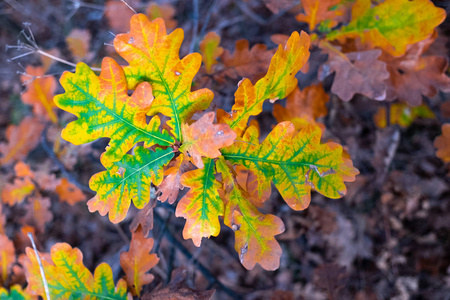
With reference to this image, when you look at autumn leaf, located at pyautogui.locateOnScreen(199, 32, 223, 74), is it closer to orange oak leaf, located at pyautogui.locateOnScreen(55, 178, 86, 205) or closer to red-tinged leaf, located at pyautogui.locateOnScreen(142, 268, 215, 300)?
red-tinged leaf, located at pyautogui.locateOnScreen(142, 268, 215, 300)

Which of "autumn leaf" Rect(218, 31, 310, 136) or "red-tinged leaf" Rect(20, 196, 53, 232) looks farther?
"red-tinged leaf" Rect(20, 196, 53, 232)

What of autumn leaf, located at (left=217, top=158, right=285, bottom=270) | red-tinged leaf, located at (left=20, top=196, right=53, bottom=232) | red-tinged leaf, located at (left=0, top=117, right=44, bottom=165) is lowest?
red-tinged leaf, located at (left=20, top=196, right=53, bottom=232)

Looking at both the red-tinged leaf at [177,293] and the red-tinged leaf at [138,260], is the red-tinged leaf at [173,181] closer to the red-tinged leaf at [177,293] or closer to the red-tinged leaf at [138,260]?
the red-tinged leaf at [138,260]

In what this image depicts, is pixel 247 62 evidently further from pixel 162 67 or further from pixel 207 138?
pixel 207 138

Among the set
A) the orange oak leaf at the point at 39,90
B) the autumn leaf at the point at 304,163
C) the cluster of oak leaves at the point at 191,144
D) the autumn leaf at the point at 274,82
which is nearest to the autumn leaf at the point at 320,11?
the cluster of oak leaves at the point at 191,144

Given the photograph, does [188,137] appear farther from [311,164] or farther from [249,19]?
[249,19]

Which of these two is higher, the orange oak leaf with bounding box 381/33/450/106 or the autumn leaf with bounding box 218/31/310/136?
the autumn leaf with bounding box 218/31/310/136

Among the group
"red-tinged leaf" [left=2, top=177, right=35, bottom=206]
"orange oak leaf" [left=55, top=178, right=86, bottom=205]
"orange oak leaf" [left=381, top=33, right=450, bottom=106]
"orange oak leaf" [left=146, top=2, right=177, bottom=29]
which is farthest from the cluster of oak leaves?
"orange oak leaf" [left=146, top=2, right=177, bottom=29]

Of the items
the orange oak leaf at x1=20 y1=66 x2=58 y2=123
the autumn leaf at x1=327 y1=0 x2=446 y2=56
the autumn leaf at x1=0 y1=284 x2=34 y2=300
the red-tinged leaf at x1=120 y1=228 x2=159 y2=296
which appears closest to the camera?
the autumn leaf at x1=327 y1=0 x2=446 y2=56
